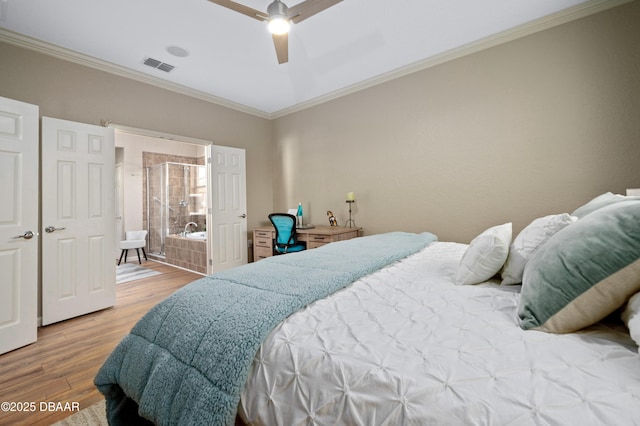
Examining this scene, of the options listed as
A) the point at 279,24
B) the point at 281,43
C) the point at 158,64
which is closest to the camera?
the point at 279,24

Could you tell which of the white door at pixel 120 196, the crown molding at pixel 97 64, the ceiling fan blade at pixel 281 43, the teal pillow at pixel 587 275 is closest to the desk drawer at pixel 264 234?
the crown molding at pixel 97 64

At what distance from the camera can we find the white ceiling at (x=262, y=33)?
2.48 m

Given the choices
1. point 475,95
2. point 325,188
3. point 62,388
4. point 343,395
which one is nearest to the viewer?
point 343,395

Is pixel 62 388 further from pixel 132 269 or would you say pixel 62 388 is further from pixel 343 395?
pixel 132 269

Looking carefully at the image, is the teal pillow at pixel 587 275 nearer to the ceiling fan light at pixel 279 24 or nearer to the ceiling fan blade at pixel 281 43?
the ceiling fan light at pixel 279 24

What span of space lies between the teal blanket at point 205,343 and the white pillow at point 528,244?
660mm

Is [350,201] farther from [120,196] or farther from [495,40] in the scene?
[120,196]

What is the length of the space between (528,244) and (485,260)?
19 cm

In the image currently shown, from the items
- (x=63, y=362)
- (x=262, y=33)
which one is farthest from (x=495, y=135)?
(x=63, y=362)

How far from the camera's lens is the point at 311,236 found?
3787 millimetres

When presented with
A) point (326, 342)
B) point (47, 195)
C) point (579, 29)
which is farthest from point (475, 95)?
point (47, 195)

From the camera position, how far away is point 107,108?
3303 mm

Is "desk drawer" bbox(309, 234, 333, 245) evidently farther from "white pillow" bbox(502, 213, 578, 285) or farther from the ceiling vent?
the ceiling vent

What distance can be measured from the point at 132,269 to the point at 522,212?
586 centimetres
